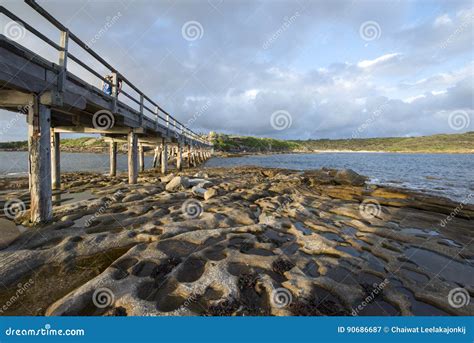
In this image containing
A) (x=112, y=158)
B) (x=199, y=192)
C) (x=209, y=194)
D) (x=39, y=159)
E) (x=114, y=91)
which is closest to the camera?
(x=39, y=159)

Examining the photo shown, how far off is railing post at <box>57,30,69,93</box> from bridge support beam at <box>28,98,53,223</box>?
90 centimetres

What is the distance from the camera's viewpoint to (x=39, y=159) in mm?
6977

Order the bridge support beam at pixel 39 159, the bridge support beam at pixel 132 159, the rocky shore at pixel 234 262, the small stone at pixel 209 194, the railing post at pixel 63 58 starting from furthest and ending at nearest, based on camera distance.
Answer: the bridge support beam at pixel 132 159 → the small stone at pixel 209 194 → the railing post at pixel 63 58 → the bridge support beam at pixel 39 159 → the rocky shore at pixel 234 262

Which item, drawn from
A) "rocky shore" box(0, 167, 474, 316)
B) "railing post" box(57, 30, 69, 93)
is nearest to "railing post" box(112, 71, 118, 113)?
"railing post" box(57, 30, 69, 93)

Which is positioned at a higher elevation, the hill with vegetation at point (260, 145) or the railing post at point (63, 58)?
the hill with vegetation at point (260, 145)

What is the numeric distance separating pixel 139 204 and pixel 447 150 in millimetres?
210278

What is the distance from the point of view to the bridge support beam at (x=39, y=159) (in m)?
6.93

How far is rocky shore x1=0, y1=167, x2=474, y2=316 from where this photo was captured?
398 cm

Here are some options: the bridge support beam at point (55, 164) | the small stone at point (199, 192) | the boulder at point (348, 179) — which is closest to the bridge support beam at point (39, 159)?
the small stone at point (199, 192)

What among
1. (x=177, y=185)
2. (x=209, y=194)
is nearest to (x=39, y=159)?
(x=209, y=194)

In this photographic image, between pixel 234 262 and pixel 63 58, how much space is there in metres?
8.94

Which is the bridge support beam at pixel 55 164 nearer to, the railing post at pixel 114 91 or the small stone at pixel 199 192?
the railing post at pixel 114 91

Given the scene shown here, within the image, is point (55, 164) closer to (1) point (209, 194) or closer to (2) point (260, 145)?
(1) point (209, 194)

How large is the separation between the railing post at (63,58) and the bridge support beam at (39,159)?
2.96 feet
